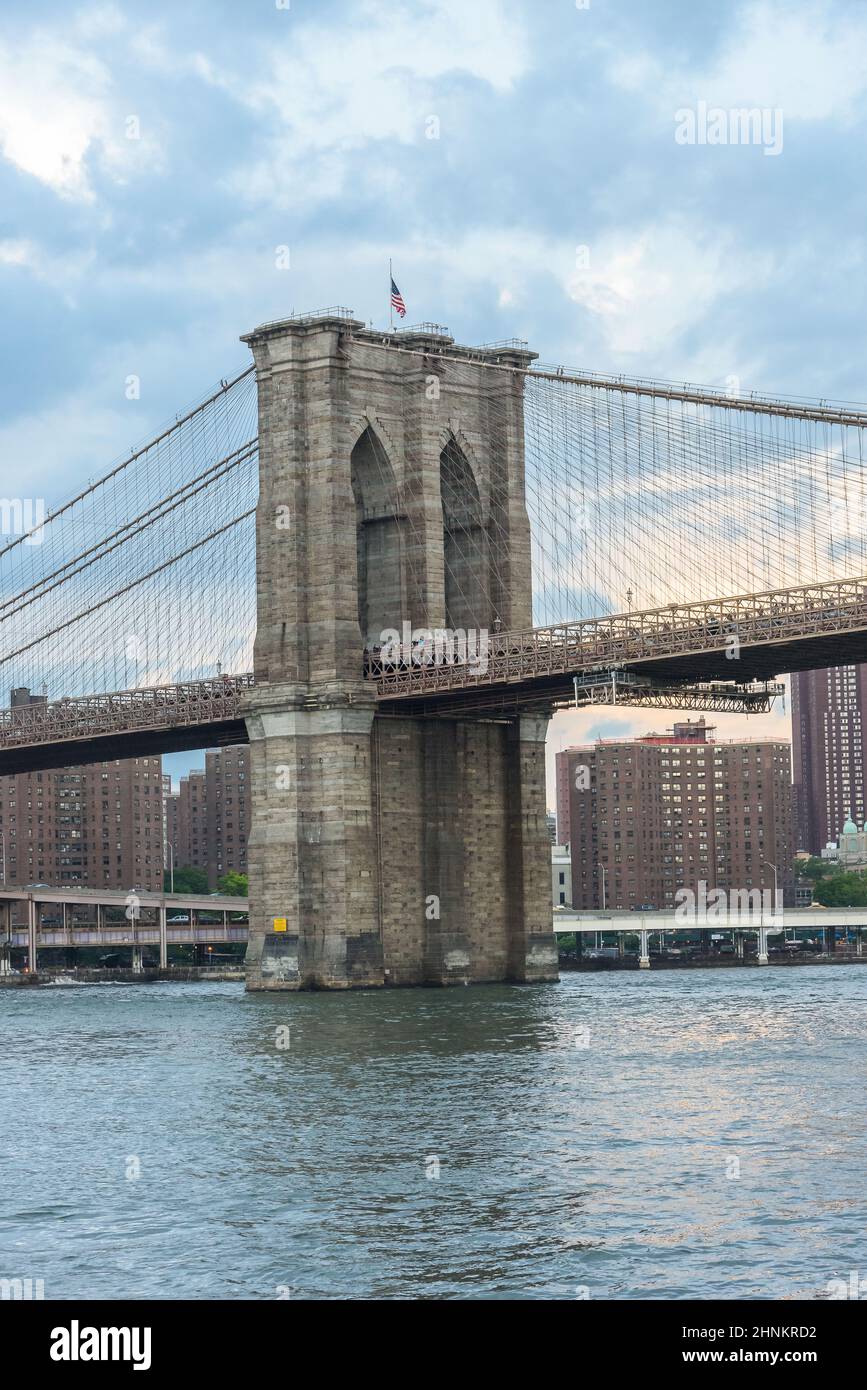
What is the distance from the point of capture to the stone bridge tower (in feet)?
262

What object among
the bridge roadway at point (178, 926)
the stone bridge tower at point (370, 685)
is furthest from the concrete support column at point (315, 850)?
the bridge roadway at point (178, 926)

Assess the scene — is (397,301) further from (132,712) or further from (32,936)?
(32,936)

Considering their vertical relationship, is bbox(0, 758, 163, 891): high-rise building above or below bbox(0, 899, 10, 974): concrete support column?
above

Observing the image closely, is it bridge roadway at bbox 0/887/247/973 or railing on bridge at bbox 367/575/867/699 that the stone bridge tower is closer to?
railing on bridge at bbox 367/575/867/699


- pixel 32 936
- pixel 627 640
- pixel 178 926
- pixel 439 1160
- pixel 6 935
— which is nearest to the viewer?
pixel 439 1160

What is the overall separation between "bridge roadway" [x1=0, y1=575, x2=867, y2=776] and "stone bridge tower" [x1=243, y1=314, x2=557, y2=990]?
2.32 m

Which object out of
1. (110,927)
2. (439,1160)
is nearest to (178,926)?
(110,927)

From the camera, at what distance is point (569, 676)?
76062 millimetres

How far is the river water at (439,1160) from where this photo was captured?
24.5 metres

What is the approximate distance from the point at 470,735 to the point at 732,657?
65.3 feet

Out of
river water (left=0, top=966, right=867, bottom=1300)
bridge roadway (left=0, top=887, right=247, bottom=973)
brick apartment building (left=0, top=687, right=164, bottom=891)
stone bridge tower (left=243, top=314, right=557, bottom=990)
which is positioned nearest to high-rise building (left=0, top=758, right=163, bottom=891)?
brick apartment building (left=0, top=687, right=164, bottom=891)

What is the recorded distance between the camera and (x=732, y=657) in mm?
68188

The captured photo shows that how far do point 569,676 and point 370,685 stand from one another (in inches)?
332

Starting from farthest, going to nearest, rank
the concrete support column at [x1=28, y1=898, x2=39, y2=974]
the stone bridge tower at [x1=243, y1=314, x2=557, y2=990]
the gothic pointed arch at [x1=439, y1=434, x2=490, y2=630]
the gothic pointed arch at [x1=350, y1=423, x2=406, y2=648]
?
the concrete support column at [x1=28, y1=898, x2=39, y2=974] < the gothic pointed arch at [x1=439, y1=434, x2=490, y2=630] < the gothic pointed arch at [x1=350, y1=423, x2=406, y2=648] < the stone bridge tower at [x1=243, y1=314, x2=557, y2=990]
